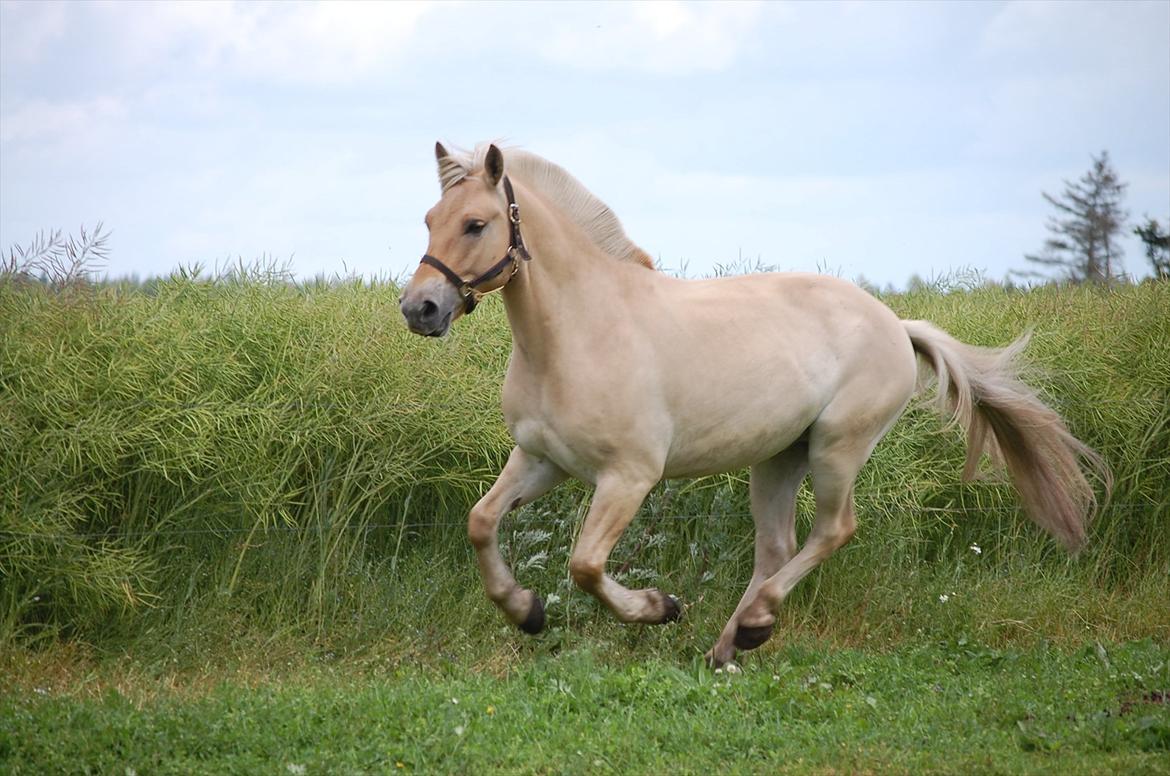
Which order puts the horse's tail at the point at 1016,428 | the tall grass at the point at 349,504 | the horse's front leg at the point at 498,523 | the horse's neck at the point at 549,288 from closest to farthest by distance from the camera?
the horse's neck at the point at 549,288
the horse's front leg at the point at 498,523
the tall grass at the point at 349,504
the horse's tail at the point at 1016,428

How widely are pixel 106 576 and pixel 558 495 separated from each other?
256 cm

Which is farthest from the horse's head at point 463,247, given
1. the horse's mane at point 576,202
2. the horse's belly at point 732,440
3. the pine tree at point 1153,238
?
the pine tree at point 1153,238

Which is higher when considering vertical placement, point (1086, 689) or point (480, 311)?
point (480, 311)

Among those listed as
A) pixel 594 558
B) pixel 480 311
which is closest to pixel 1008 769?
pixel 594 558

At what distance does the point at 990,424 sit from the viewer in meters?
7.00

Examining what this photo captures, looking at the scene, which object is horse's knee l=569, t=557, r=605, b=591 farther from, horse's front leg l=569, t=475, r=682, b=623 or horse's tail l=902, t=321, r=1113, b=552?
horse's tail l=902, t=321, r=1113, b=552

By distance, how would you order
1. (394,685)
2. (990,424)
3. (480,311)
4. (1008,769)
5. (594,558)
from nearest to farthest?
(1008,769)
(594,558)
(394,685)
(990,424)
(480,311)

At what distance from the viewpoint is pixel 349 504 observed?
22.7 ft

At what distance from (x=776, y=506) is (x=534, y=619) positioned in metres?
1.60

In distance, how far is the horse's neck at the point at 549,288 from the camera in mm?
5430

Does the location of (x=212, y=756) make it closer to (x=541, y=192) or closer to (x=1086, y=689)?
(x=541, y=192)

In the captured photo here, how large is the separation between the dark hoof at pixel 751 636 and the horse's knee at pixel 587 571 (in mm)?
1008

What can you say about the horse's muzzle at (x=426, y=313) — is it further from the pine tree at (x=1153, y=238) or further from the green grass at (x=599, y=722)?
the pine tree at (x=1153, y=238)

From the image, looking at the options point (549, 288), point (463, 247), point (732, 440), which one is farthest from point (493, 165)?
point (732, 440)
